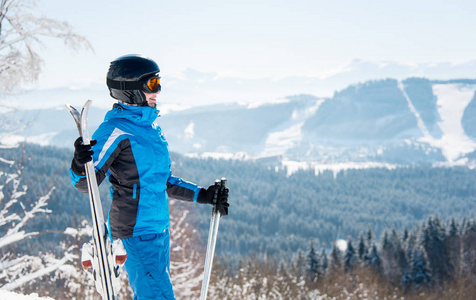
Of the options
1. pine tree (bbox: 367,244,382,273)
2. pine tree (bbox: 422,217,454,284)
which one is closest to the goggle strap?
pine tree (bbox: 367,244,382,273)

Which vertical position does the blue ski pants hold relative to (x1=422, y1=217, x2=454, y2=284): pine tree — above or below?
above

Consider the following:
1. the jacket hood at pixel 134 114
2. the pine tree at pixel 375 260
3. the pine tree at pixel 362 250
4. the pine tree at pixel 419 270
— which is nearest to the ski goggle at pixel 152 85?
the jacket hood at pixel 134 114

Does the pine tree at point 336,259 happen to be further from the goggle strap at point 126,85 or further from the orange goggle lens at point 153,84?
the goggle strap at point 126,85

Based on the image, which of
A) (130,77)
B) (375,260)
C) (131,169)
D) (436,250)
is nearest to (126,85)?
(130,77)

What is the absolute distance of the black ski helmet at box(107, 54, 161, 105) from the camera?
2.84 m

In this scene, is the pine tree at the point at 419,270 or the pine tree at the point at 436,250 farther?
the pine tree at the point at 436,250

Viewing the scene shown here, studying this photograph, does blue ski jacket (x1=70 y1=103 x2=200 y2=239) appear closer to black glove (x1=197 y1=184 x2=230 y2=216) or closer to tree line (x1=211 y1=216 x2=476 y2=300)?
black glove (x1=197 y1=184 x2=230 y2=216)

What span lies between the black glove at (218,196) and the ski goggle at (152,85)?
0.96m

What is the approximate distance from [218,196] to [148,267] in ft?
2.98

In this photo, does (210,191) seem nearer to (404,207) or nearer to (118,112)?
(118,112)

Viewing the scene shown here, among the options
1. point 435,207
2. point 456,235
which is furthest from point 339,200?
point 456,235

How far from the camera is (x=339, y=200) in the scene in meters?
193

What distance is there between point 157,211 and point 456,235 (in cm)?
5461

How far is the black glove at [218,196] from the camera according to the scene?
10.9 feet
